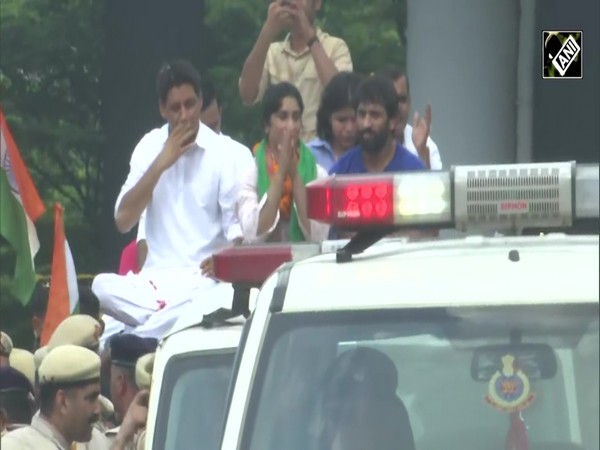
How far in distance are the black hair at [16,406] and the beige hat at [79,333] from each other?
634 mm

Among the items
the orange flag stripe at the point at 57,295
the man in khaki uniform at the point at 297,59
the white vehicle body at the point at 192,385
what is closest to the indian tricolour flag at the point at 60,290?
the orange flag stripe at the point at 57,295

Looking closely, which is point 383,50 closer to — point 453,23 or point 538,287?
point 453,23

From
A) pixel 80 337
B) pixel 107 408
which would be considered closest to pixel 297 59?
pixel 80 337

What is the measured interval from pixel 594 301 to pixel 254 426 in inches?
36.1

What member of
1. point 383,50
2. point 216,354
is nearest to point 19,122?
point 383,50

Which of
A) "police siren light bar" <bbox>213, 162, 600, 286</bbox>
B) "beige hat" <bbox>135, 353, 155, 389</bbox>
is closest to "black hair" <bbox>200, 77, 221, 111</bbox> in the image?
"beige hat" <bbox>135, 353, 155, 389</bbox>

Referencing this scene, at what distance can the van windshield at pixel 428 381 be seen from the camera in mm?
5027

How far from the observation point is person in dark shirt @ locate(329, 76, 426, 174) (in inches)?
321

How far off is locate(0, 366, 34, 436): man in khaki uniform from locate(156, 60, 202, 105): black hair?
186cm

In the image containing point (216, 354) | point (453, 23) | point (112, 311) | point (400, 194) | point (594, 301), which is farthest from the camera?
point (453, 23)

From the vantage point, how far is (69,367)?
7785 mm

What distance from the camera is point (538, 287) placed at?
4996mm

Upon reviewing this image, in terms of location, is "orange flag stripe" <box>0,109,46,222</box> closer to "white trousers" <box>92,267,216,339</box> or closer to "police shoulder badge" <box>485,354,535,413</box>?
"white trousers" <box>92,267,216,339</box>

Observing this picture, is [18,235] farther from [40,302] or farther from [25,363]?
[40,302]
